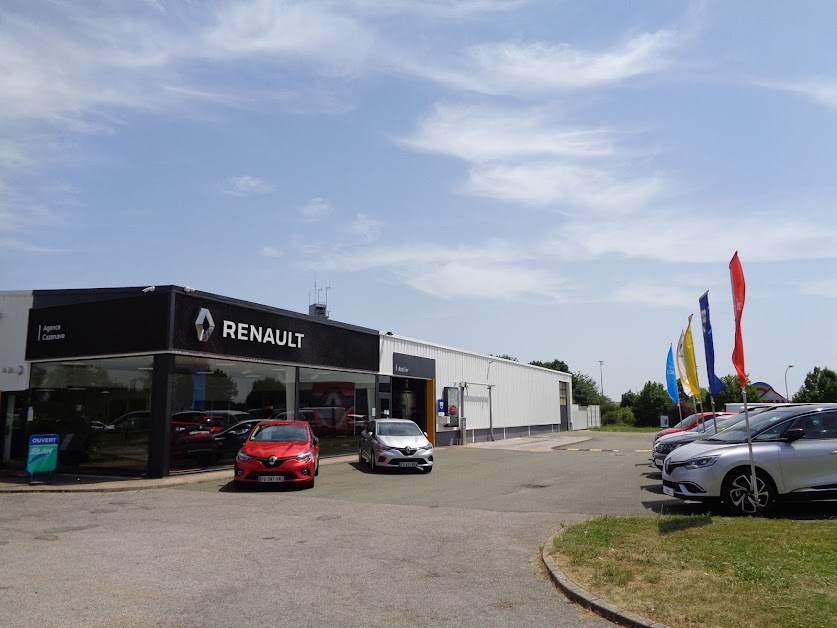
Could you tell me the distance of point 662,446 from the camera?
1717 cm

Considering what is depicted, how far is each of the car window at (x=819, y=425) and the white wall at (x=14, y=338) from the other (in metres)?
19.7

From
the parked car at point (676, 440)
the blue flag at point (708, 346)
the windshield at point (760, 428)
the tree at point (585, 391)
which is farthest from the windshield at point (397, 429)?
the tree at point (585, 391)

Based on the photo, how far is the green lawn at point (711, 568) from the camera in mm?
5293

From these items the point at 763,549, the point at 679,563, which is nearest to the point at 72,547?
the point at 679,563

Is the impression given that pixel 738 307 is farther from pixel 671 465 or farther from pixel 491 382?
pixel 491 382

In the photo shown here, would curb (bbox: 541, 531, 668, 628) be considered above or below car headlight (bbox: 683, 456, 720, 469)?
below

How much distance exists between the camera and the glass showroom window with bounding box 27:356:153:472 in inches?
683

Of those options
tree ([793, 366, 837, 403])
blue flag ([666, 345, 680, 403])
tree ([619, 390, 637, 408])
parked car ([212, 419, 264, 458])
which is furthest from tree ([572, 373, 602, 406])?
parked car ([212, 419, 264, 458])

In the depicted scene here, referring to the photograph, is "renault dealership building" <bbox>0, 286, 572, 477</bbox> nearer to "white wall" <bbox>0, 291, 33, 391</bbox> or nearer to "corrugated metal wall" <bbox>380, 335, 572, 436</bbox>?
"white wall" <bbox>0, 291, 33, 391</bbox>

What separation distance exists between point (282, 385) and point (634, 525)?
47.9 ft

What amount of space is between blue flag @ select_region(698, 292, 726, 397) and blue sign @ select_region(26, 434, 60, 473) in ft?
50.0

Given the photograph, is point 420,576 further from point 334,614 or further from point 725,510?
point 725,510

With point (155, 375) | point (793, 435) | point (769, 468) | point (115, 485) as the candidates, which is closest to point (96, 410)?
point (155, 375)

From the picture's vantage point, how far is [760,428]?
420 inches
